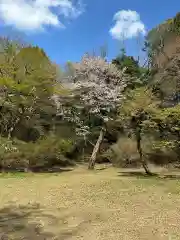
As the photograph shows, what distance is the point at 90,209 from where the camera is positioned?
31.8 feet

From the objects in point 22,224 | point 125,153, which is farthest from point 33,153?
point 22,224

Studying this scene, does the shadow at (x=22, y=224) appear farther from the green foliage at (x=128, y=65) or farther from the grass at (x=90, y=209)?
the green foliage at (x=128, y=65)

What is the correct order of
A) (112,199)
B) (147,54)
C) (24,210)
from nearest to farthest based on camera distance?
(24,210), (112,199), (147,54)

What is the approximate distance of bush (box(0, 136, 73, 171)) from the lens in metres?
18.9

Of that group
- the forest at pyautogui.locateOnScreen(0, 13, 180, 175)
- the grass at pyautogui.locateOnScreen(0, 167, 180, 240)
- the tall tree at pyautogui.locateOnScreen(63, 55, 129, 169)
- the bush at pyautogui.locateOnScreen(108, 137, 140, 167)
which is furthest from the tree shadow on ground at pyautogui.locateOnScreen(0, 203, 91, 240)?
the bush at pyautogui.locateOnScreen(108, 137, 140, 167)

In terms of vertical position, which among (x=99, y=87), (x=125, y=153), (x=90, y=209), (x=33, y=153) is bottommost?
(x=90, y=209)

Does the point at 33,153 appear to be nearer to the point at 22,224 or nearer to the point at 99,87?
the point at 99,87

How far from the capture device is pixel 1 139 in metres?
18.8

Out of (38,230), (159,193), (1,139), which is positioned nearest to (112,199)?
(159,193)

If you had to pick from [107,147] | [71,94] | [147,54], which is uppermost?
[147,54]

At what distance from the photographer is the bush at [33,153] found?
61.9 ft

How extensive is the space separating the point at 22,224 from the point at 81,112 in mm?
16744

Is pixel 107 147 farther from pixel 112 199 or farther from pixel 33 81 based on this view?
pixel 112 199

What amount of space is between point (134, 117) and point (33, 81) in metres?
6.83
